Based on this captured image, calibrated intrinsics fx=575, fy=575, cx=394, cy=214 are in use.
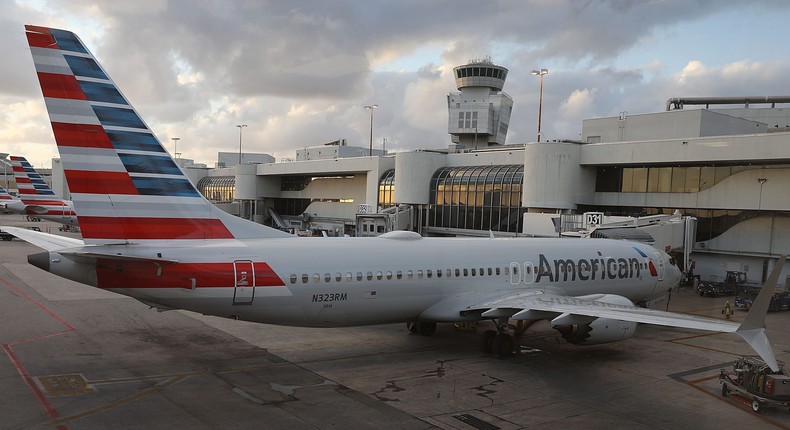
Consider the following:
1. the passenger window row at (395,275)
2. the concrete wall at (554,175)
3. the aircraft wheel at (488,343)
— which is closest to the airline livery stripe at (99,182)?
the passenger window row at (395,275)

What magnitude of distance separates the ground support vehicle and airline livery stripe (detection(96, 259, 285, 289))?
14219 mm

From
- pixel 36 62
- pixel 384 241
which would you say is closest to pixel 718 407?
pixel 384 241

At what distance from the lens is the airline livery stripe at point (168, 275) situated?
15.8 m

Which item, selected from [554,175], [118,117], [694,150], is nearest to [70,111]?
[118,117]

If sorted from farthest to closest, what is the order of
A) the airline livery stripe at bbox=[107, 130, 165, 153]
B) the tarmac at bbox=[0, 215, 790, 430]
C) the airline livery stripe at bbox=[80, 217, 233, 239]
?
the airline livery stripe at bbox=[107, 130, 165, 153], the airline livery stripe at bbox=[80, 217, 233, 239], the tarmac at bbox=[0, 215, 790, 430]

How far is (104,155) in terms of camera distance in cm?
1582

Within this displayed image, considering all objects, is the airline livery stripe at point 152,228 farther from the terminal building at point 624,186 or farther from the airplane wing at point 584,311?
the terminal building at point 624,186

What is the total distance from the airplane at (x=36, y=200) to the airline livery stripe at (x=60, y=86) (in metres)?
52.2

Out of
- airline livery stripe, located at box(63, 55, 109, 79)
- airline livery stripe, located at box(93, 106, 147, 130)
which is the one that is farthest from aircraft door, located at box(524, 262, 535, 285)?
airline livery stripe, located at box(63, 55, 109, 79)

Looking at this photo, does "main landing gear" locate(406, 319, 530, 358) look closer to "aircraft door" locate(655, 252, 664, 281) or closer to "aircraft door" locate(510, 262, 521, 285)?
"aircraft door" locate(510, 262, 521, 285)

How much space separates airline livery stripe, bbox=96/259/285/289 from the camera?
15.8 meters

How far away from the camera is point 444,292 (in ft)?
69.5

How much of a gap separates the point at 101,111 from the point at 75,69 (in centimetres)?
123

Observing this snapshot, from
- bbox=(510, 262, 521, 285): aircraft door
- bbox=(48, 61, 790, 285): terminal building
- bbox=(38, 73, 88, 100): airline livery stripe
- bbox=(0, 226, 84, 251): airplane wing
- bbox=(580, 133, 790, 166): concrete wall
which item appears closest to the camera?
bbox=(38, 73, 88, 100): airline livery stripe
